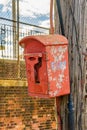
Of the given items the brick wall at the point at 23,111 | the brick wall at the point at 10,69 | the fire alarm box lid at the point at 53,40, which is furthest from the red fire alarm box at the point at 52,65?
the brick wall at the point at 10,69

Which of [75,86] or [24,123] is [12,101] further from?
[75,86]

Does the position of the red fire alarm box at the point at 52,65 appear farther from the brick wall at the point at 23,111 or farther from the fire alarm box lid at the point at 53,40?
the brick wall at the point at 23,111

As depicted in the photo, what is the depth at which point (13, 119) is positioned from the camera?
7453 mm

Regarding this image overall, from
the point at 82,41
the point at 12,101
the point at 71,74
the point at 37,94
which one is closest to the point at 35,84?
the point at 37,94

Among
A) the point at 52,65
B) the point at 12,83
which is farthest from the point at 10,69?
the point at 52,65

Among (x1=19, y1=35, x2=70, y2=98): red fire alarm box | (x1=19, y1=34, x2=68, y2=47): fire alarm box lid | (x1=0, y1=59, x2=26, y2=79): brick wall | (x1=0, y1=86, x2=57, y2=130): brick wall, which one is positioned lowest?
(x1=0, y1=86, x2=57, y2=130): brick wall

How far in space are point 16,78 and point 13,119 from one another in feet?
3.22

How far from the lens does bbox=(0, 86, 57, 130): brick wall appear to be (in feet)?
24.2

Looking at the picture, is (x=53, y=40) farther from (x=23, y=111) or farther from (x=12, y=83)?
(x=23, y=111)

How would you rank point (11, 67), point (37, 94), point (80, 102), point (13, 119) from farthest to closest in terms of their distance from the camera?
1. point (11, 67)
2. point (13, 119)
3. point (37, 94)
4. point (80, 102)

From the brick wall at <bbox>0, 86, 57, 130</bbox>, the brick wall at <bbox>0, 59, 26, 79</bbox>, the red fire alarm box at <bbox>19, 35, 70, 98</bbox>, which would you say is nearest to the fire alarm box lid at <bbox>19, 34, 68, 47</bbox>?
the red fire alarm box at <bbox>19, 35, 70, 98</bbox>

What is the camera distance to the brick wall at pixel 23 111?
7371 millimetres

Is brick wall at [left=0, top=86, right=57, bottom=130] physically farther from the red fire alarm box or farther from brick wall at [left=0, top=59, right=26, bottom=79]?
the red fire alarm box

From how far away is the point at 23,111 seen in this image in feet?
25.1
